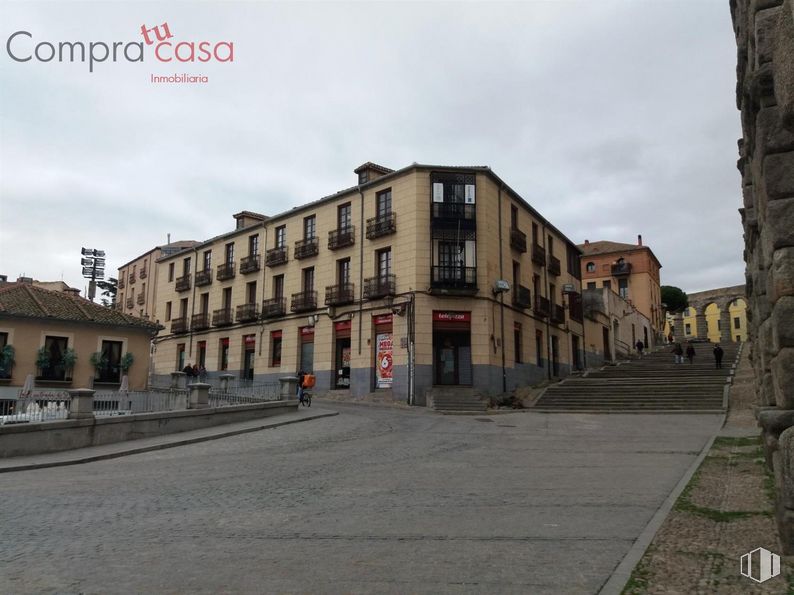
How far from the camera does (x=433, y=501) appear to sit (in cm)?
768

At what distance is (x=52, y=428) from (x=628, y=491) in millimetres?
12760

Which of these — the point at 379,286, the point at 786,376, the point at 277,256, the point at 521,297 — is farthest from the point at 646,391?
the point at 786,376

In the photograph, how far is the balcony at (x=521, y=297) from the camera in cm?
2875

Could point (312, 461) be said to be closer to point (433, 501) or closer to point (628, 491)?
point (433, 501)

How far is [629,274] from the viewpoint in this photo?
192 feet

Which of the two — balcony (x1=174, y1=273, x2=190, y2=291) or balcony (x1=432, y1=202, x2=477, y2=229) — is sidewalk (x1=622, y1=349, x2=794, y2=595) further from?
balcony (x1=174, y1=273, x2=190, y2=291)

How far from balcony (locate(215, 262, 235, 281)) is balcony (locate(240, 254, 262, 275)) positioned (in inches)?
48.5

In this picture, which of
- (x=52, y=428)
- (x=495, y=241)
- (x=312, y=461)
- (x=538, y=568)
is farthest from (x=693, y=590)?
(x=495, y=241)

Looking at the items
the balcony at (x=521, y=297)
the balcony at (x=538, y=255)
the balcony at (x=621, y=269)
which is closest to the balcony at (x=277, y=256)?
the balcony at (x=521, y=297)

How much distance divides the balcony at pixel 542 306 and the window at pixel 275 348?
13756mm

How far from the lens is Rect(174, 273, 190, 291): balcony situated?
129 ft

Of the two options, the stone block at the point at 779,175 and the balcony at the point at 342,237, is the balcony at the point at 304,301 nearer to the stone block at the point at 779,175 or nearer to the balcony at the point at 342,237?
the balcony at the point at 342,237

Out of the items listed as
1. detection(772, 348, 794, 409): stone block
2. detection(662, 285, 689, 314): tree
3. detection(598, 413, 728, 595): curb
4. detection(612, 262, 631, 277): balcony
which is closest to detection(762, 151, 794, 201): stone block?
detection(772, 348, 794, 409): stone block

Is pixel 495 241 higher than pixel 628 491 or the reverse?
higher
